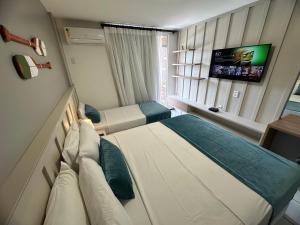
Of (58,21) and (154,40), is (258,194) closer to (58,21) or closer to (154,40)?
(154,40)

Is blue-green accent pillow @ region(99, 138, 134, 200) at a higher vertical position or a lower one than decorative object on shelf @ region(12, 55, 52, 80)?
lower

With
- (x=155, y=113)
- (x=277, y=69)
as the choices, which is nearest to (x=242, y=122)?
(x=277, y=69)

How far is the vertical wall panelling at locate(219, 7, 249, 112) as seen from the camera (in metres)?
2.12

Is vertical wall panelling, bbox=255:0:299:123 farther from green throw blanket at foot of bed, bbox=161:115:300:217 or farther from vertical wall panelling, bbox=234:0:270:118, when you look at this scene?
green throw blanket at foot of bed, bbox=161:115:300:217

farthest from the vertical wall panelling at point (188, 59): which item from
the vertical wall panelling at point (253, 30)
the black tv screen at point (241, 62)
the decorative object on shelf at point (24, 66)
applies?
the decorative object on shelf at point (24, 66)

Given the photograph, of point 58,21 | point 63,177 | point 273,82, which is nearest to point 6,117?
point 63,177

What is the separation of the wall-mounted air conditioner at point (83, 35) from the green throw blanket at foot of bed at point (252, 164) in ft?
8.04

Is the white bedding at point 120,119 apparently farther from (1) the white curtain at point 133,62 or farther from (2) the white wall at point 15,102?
(2) the white wall at point 15,102

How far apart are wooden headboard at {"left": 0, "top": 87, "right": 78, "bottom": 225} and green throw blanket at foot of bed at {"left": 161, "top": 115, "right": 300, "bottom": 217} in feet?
4.58

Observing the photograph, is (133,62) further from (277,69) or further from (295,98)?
(295,98)

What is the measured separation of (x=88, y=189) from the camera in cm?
82

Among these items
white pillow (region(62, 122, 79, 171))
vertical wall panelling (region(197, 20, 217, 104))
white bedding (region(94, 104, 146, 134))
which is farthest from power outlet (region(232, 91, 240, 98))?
white pillow (region(62, 122, 79, 171))

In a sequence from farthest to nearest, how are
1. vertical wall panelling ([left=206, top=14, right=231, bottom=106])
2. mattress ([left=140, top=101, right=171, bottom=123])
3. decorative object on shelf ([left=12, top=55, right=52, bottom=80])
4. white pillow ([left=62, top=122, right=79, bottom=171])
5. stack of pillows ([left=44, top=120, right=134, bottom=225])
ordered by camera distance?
mattress ([left=140, top=101, right=171, bottom=123]) → vertical wall panelling ([left=206, top=14, right=231, bottom=106]) → white pillow ([left=62, top=122, right=79, bottom=171]) → decorative object on shelf ([left=12, top=55, right=52, bottom=80]) → stack of pillows ([left=44, top=120, right=134, bottom=225])

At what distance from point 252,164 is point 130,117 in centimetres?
200
